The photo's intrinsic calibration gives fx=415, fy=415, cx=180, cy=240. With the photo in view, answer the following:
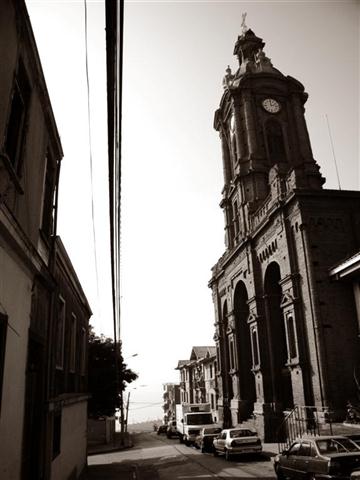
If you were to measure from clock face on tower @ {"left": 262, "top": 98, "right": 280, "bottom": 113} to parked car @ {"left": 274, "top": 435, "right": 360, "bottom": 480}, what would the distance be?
29249mm

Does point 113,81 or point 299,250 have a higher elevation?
point 299,250

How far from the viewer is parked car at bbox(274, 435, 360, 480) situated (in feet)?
34.4

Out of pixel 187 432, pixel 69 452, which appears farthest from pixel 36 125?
pixel 187 432


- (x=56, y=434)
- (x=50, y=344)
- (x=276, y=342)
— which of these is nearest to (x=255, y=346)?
(x=276, y=342)

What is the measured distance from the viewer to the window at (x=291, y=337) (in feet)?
77.6

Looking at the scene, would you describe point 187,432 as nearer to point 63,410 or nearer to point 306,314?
point 306,314

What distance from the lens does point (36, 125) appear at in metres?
8.00

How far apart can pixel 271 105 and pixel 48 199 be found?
30448mm

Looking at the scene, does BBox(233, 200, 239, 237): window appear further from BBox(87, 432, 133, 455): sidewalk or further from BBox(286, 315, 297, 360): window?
BBox(87, 432, 133, 455): sidewalk

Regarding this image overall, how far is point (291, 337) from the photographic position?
24.1 metres

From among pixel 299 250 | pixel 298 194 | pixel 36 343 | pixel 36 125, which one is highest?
pixel 298 194

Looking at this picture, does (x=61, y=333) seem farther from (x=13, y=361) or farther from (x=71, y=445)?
(x=13, y=361)

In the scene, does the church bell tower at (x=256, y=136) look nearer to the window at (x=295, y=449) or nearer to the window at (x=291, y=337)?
the window at (x=291, y=337)

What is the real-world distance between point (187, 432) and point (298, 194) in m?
19.1
